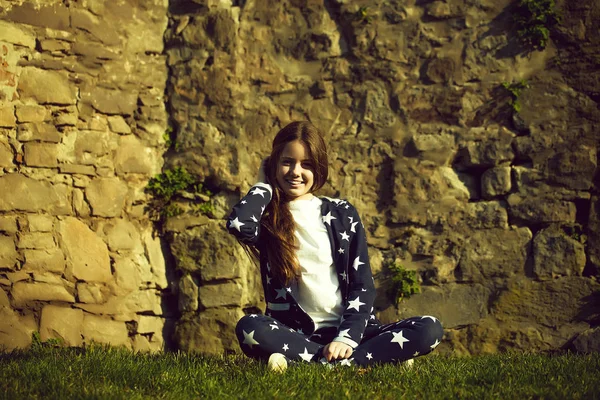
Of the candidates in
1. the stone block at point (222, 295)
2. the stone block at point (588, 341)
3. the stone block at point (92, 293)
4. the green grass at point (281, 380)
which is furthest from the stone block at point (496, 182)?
the stone block at point (92, 293)

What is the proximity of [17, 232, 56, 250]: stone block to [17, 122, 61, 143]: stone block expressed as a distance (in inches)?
26.8

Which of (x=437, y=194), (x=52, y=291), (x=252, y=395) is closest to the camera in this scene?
(x=252, y=395)

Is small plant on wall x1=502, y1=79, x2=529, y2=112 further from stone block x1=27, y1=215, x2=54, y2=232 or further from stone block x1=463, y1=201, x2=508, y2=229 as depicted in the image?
stone block x1=27, y1=215, x2=54, y2=232

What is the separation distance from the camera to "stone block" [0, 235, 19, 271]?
4672 mm

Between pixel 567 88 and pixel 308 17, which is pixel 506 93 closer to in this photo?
pixel 567 88

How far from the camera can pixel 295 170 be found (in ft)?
12.4

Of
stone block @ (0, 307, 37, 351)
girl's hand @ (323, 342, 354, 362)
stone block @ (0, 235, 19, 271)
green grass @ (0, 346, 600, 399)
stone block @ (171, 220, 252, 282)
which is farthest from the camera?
stone block @ (171, 220, 252, 282)

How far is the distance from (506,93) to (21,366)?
376 centimetres

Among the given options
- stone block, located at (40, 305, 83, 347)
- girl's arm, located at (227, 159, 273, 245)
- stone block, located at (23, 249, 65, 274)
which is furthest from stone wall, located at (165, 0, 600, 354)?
girl's arm, located at (227, 159, 273, 245)

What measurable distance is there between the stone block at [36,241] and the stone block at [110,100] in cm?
106

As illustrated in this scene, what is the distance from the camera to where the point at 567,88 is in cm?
503

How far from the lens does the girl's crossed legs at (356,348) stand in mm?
3438

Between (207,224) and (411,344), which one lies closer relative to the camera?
(411,344)

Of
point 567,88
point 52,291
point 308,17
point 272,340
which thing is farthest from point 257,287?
point 567,88
